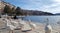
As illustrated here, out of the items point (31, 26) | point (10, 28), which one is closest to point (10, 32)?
point (10, 28)

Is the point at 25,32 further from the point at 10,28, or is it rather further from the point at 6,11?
the point at 6,11

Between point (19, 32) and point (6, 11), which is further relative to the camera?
point (6, 11)

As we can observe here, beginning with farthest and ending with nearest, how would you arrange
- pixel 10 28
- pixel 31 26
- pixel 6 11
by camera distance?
pixel 6 11 → pixel 31 26 → pixel 10 28

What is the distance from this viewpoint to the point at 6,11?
251 feet

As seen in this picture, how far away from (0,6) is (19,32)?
310 ft

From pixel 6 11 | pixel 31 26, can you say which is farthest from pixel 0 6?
pixel 31 26

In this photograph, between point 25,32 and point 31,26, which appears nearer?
point 25,32

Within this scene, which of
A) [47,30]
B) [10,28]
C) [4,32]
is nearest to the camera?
[47,30]

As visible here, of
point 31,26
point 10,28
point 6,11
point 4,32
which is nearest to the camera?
point 10,28

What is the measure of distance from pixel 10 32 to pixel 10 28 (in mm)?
602

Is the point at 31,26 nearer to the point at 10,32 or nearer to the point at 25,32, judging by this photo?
the point at 25,32

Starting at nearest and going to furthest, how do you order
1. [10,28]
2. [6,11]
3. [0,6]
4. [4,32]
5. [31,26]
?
[10,28] < [4,32] < [31,26] < [6,11] < [0,6]

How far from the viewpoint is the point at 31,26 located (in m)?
15.8

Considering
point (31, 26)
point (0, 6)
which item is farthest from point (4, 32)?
point (0, 6)
